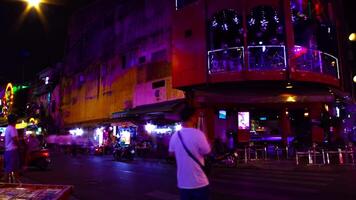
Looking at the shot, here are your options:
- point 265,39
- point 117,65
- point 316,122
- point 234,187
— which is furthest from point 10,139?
point 117,65

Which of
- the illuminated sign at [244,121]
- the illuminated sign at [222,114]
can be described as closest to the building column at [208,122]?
the illuminated sign at [222,114]

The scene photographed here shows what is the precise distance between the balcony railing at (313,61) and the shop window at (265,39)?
980 millimetres

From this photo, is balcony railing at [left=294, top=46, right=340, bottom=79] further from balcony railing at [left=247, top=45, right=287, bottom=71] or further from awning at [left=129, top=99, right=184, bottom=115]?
awning at [left=129, top=99, right=184, bottom=115]

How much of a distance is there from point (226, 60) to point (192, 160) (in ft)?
61.5

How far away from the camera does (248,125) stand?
81.4 ft

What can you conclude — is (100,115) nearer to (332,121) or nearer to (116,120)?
(116,120)

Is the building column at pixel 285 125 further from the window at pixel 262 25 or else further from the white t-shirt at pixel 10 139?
the white t-shirt at pixel 10 139

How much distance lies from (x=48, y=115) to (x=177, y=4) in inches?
1479

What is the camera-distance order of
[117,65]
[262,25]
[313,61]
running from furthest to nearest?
[117,65] → [262,25] → [313,61]

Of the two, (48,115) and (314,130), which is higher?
(48,115)

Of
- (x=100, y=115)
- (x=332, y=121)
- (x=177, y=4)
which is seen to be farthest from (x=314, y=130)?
(x=100, y=115)

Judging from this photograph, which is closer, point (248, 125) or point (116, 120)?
point (248, 125)

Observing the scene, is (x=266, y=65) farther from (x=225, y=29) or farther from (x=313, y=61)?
(x=225, y=29)

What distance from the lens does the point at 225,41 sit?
25.1m
